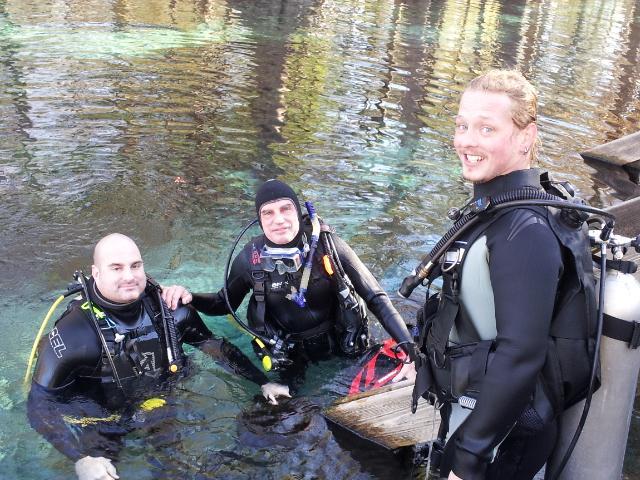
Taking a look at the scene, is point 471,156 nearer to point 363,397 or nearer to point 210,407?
point 363,397

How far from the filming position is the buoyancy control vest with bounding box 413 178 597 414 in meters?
1.97

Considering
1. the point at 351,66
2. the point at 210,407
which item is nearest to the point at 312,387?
the point at 210,407

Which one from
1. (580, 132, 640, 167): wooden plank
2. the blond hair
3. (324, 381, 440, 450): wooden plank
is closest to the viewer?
the blond hair

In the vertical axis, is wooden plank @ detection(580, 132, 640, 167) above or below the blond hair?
below

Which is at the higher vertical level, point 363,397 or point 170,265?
point 363,397

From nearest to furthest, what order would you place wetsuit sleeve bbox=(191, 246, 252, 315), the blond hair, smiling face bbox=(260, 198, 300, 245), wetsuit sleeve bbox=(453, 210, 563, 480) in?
wetsuit sleeve bbox=(453, 210, 563, 480)
the blond hair
smiling face bbox=(260, 198, 300, 245)
wetsuit sleeve bbox=(191, 246, 252, 315)

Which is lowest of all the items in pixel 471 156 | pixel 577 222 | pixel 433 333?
pixel 433 333

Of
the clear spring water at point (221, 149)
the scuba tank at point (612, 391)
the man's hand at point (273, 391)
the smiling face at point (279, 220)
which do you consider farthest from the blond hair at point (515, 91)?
the man's hand at point (273, 391)

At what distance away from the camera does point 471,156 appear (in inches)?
82.7

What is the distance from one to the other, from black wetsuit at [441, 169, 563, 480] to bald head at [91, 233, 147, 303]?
202 centimetres

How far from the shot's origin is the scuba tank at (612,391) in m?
2.05

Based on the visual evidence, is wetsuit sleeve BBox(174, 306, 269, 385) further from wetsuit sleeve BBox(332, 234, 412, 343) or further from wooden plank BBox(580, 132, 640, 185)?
wooden plank BBox(580, 132, 640, 185)

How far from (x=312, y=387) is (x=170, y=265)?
213cm

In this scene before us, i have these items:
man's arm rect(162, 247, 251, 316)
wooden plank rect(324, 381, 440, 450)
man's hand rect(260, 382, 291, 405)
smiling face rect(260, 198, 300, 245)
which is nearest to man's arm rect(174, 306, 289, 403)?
man's hand rect(260, 382, 291, 405)
